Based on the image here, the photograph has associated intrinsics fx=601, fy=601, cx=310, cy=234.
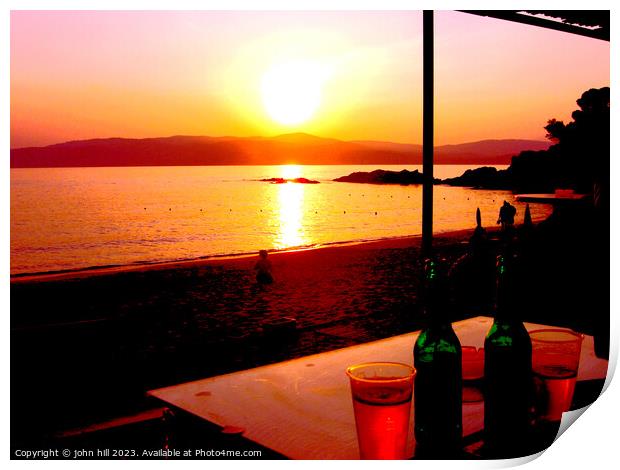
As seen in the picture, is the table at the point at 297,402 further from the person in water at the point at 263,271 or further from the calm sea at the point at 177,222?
the person in water at the point at 263,271

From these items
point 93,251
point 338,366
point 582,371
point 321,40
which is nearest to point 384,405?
point 338,366

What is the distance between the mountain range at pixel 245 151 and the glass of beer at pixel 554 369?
136cm

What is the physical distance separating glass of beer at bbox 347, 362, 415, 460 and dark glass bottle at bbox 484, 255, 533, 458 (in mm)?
130

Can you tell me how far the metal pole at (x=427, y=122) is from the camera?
1.98 m

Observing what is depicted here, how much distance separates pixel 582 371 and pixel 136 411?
2.04 meters

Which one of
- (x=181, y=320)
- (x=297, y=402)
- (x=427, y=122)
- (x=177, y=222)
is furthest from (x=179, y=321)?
(x=177, y=222)

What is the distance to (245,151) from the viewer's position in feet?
54.0

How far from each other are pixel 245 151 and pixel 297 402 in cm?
1586

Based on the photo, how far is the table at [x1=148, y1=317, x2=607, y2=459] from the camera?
772 millimetres

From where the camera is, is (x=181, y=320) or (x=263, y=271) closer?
(x=181, y=320)

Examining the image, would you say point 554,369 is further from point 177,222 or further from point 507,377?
point 177,222

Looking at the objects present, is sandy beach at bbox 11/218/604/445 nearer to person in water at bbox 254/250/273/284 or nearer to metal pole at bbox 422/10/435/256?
person in water at bbox 254/250/273/284
